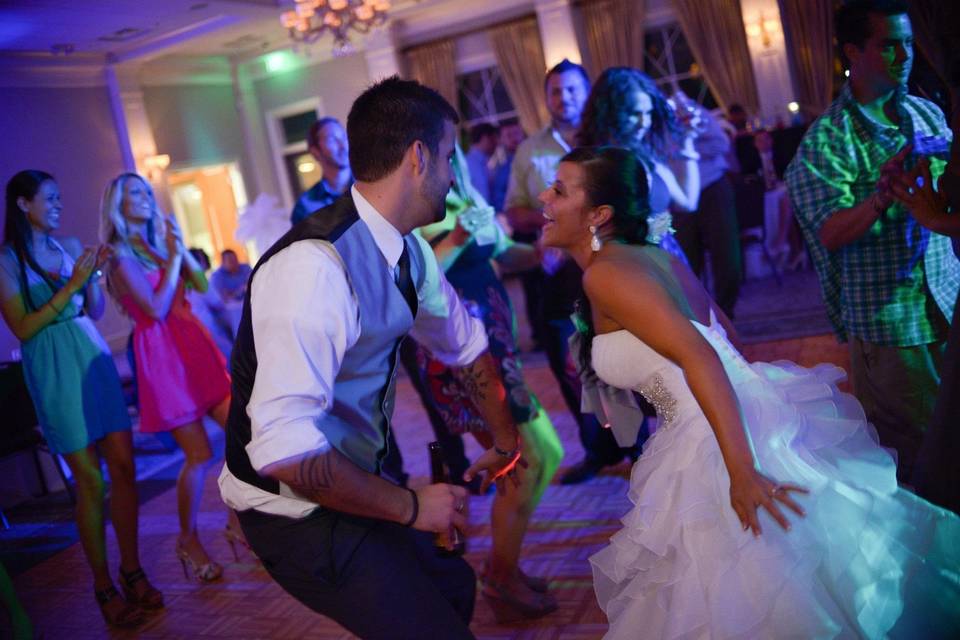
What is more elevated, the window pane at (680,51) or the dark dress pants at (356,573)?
the window pane at (680,51)

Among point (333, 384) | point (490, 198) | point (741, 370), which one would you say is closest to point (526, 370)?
point (490, 198)

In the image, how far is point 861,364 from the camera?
2.56 m

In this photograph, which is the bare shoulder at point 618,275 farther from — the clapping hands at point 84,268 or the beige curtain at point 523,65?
the beige curtain at point 523,65

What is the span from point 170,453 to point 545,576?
3.89 metres

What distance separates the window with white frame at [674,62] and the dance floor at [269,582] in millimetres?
8150

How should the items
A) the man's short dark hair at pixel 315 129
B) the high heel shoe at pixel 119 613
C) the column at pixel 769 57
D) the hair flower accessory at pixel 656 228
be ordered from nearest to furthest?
1. the hair flower accessory at pixel 656 228
2. the high heel shoe at pixel 119 613
3. the man's short dark hair at pixel 315 129
4. the column at pixel 769 57

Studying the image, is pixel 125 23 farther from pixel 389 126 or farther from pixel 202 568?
pixel 389 126

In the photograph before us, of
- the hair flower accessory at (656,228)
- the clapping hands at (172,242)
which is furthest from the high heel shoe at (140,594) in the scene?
the hair flower accessory at (656,228)

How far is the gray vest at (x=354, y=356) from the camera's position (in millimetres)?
1575

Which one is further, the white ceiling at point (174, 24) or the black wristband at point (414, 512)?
the white ceiling at point (174, 24)

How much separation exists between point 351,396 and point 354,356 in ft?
0.26

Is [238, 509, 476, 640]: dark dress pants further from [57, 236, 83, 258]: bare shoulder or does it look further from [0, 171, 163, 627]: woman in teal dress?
[57, 236, 83, 258]: bare shoulder

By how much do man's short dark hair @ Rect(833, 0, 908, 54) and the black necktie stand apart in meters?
1.46

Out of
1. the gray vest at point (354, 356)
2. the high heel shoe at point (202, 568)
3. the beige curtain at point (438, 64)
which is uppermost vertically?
the beige curtain at point (438, 64)
